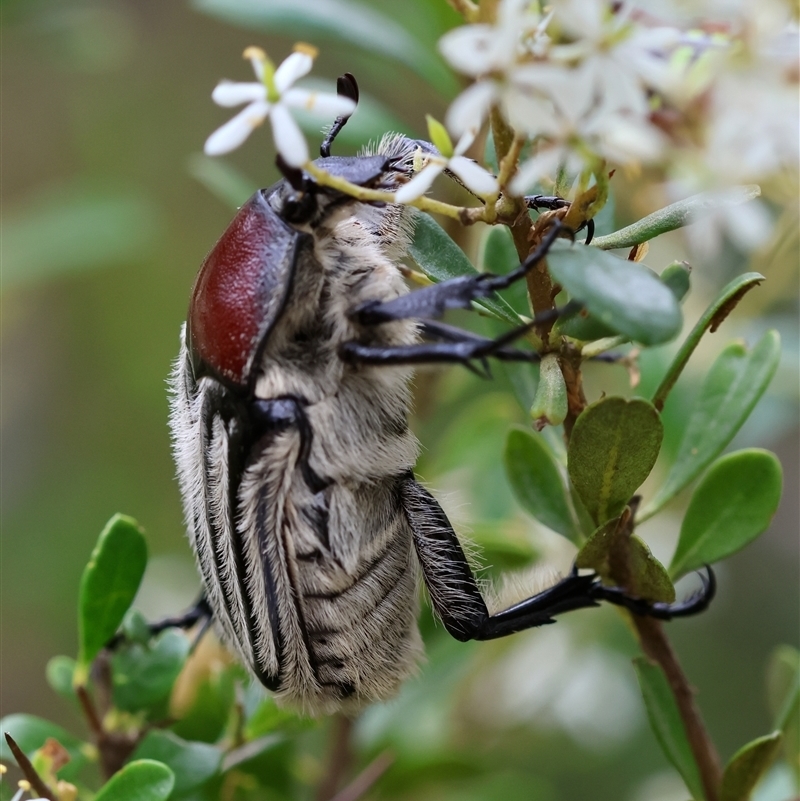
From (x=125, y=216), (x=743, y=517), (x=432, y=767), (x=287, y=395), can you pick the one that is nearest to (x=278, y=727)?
(x=432, y=767)

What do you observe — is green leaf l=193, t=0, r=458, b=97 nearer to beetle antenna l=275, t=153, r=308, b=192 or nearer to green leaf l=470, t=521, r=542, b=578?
beetle antenna l=275, t=153, r=308, b=192

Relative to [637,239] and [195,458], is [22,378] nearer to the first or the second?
[195,458]

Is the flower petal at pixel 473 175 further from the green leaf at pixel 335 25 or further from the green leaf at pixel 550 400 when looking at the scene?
the green leaf at pixel 335 25

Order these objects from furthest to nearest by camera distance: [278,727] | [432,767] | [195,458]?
1. [432,767]
2. [278,727]
3. [195,458]

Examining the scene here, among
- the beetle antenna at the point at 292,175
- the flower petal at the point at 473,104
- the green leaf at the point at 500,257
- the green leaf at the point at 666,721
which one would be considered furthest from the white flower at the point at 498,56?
the green leaf at the point at 666,721

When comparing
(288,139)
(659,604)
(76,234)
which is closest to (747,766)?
(659,604)
